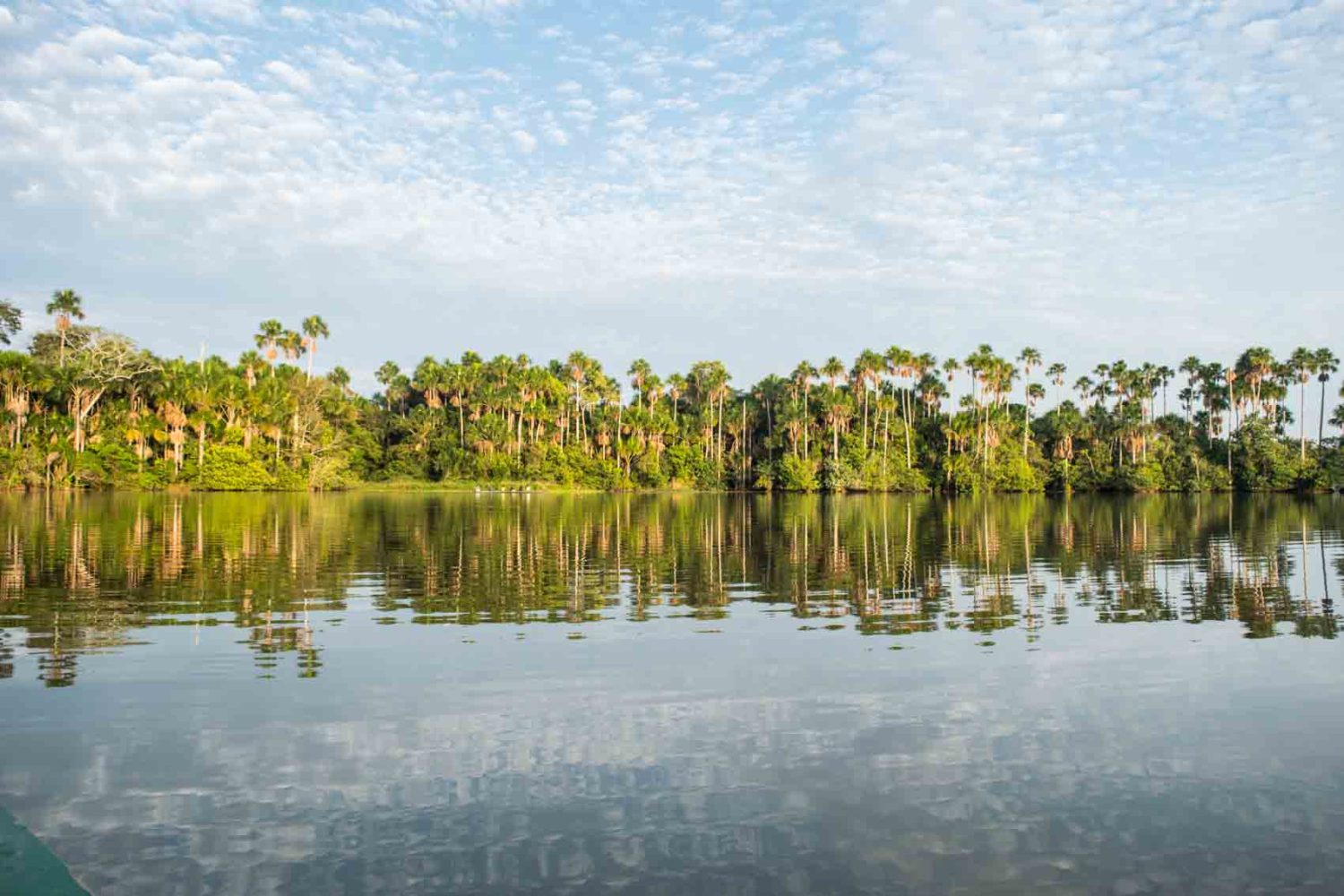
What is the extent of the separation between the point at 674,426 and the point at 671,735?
128 meters

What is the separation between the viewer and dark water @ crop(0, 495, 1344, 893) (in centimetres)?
699

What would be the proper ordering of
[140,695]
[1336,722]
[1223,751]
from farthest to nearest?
[140,695] < [1336,722] < [1223,751]

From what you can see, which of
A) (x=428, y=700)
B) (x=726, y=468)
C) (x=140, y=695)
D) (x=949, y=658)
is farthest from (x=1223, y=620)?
(x=726, y=468)

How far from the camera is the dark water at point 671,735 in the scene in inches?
275

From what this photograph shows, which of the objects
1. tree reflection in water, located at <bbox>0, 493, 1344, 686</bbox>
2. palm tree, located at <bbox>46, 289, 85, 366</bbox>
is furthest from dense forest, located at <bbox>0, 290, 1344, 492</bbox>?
tree reflection in water, located at <bbox>0, 493, 1344, 686</bbox>

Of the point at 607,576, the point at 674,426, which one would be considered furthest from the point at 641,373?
the point at 607,576

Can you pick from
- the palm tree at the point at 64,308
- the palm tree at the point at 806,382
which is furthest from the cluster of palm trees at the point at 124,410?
the palm tree at the point at 806,382

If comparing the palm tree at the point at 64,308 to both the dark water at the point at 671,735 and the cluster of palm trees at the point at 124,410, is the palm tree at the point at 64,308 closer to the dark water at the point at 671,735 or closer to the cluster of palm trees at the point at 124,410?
the cluster of palm trees at the point at 124,410

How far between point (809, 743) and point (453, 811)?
12.5 feet

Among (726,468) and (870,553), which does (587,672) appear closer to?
(870,553)

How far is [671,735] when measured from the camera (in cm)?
1021

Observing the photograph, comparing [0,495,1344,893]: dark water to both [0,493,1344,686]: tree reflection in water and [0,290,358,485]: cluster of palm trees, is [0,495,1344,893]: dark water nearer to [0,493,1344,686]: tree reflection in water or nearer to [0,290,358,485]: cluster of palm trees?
[0,493,1344,686]: tree reflection in water

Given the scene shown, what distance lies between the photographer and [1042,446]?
461 feet

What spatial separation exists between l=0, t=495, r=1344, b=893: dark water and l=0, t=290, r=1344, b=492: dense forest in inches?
3381
